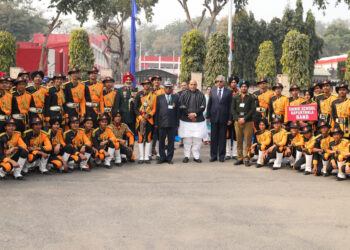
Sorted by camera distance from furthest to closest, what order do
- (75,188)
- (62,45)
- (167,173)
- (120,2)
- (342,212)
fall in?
(62,45) → (120,2) → (167,173) → (75,188) → (342,212)

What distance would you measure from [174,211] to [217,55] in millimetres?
16431

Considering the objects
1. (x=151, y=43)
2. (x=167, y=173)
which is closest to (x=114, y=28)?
(x=167, y=173)

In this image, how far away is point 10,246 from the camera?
4695mm

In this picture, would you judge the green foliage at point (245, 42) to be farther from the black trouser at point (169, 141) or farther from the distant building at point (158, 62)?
the distant building at point (158, 62)

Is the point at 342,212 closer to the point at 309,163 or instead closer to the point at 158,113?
the point at 309,163

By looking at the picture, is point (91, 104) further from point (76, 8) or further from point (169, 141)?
point (76, 8)

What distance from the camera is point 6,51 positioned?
22.2 m

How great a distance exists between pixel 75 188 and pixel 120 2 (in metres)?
26.1

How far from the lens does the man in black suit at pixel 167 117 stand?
1019 cm

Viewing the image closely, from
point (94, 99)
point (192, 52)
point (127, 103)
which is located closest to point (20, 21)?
point (192, 52)

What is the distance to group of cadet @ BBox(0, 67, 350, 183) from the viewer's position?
8578mm

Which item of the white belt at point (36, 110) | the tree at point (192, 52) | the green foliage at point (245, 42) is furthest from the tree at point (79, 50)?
the white belt at point (36, 110)

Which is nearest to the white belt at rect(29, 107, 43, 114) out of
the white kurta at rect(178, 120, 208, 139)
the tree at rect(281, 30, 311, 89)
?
the white kurta at rect(178, 120, 208, 139)

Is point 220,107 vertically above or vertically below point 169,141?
above
